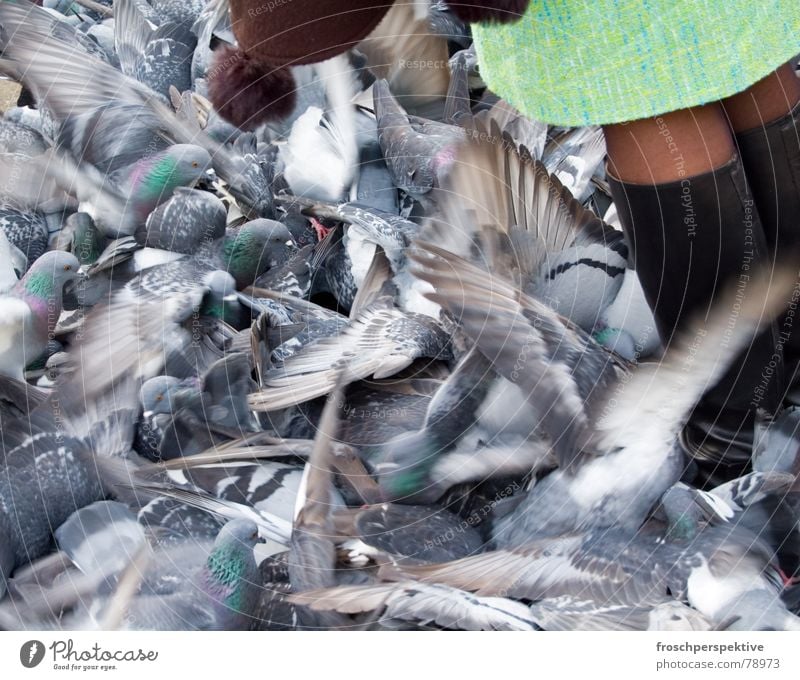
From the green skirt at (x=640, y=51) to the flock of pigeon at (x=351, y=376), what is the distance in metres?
0.31

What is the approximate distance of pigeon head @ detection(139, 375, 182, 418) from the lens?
124 cm

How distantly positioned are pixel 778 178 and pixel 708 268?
15 cm

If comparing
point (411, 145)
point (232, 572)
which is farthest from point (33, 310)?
point (411, 145)

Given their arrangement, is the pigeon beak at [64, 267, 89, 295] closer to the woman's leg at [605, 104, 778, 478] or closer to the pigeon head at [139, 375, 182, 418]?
the pigeon head at [139, 375, 182, 418]

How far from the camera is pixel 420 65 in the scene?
168cm

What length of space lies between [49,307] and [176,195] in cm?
28

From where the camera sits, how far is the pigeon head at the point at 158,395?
1.24m

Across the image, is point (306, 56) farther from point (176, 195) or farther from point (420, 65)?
point (420, 65)

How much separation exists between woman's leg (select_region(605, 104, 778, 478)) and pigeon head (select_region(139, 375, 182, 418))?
26.5 inches

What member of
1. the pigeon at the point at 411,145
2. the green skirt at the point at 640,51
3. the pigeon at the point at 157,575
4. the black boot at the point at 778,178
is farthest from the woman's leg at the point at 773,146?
the pigeon at the point at 157,575

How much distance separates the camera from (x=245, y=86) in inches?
41.7

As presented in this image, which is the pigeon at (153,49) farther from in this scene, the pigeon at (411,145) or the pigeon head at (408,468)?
the pigeon head at (408,468)

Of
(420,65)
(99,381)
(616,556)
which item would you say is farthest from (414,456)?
(420,65)

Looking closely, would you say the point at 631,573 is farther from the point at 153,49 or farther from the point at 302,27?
the point at 153,49
